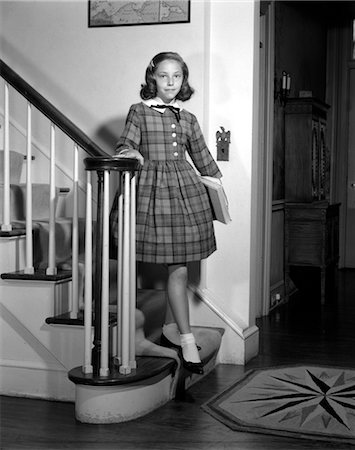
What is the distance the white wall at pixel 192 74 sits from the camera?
4.08 metres

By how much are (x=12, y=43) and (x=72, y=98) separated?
0.52m

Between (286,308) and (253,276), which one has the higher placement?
(253,276)

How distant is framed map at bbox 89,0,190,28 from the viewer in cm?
410

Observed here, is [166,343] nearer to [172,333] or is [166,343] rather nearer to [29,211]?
[172,333]

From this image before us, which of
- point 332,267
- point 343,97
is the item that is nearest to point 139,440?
point 332,267

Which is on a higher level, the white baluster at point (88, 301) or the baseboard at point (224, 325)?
the white baluster at point (88, 301)

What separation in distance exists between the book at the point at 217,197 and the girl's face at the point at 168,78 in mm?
423

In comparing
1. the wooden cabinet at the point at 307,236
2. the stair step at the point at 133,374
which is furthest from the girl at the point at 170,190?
the wooden cabinet at the point at 307,236

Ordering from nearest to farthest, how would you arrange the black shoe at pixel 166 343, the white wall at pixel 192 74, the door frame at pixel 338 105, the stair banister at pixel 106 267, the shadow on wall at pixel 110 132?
the stair banister at pixel 106 267
the black shoe at pixel 166 343
the white wall at pixel 192 74
the shadow on wall at pixel 110 132
the door frame at pixel 338 105

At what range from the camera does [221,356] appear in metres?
4.14

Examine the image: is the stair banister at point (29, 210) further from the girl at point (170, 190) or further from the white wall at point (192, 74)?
the white wall at point (192, 74)

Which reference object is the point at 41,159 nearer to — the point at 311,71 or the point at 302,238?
the point at 302,238

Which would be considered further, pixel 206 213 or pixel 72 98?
pixel 72 98

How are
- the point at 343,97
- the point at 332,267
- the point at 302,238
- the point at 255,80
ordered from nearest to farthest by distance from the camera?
the point at 255,80 < the point at 302,238 < the point at 332,267 < the point at 343,97
